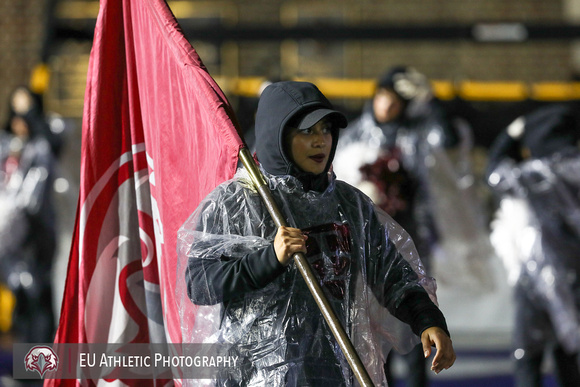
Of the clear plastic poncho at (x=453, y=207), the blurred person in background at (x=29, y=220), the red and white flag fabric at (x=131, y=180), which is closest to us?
the red and white flag fabric at (x=131, y=180)

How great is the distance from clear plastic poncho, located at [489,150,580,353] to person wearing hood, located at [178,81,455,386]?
8.38 feet

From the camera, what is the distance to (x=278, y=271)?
229 centimetres

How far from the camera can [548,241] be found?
510cm

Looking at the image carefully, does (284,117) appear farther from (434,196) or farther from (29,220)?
(434,196)

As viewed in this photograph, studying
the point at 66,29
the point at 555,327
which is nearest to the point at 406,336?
the point at 555,327

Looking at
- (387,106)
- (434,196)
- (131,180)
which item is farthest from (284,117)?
(434,196)

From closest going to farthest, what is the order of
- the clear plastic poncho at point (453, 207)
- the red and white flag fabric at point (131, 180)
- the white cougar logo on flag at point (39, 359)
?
the red and white flag fabric at point (131, 180) < the white cougar logo on flag at point (39, 359) < the clear plastic poncho at point (453, 207)

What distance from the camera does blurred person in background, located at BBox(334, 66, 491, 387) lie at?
16.9 ft

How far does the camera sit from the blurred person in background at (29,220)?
20.1 ft

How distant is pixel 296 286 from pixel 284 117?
477 millimetres

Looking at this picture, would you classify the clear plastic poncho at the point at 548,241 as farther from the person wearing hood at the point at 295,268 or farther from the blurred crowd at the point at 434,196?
the person wearing hood at the point at 295,268

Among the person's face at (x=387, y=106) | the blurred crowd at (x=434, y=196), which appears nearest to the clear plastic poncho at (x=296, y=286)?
the blurred crowd at (x=434, y=196)

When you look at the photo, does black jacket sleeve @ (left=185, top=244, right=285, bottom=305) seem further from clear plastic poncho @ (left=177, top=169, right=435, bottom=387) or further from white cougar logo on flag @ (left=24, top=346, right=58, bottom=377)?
white cougar logo on flag @ (left=24, top=346, right=58, bottom=377)

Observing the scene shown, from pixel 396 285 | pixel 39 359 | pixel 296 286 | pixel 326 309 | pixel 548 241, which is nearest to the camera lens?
pixel 326 309
